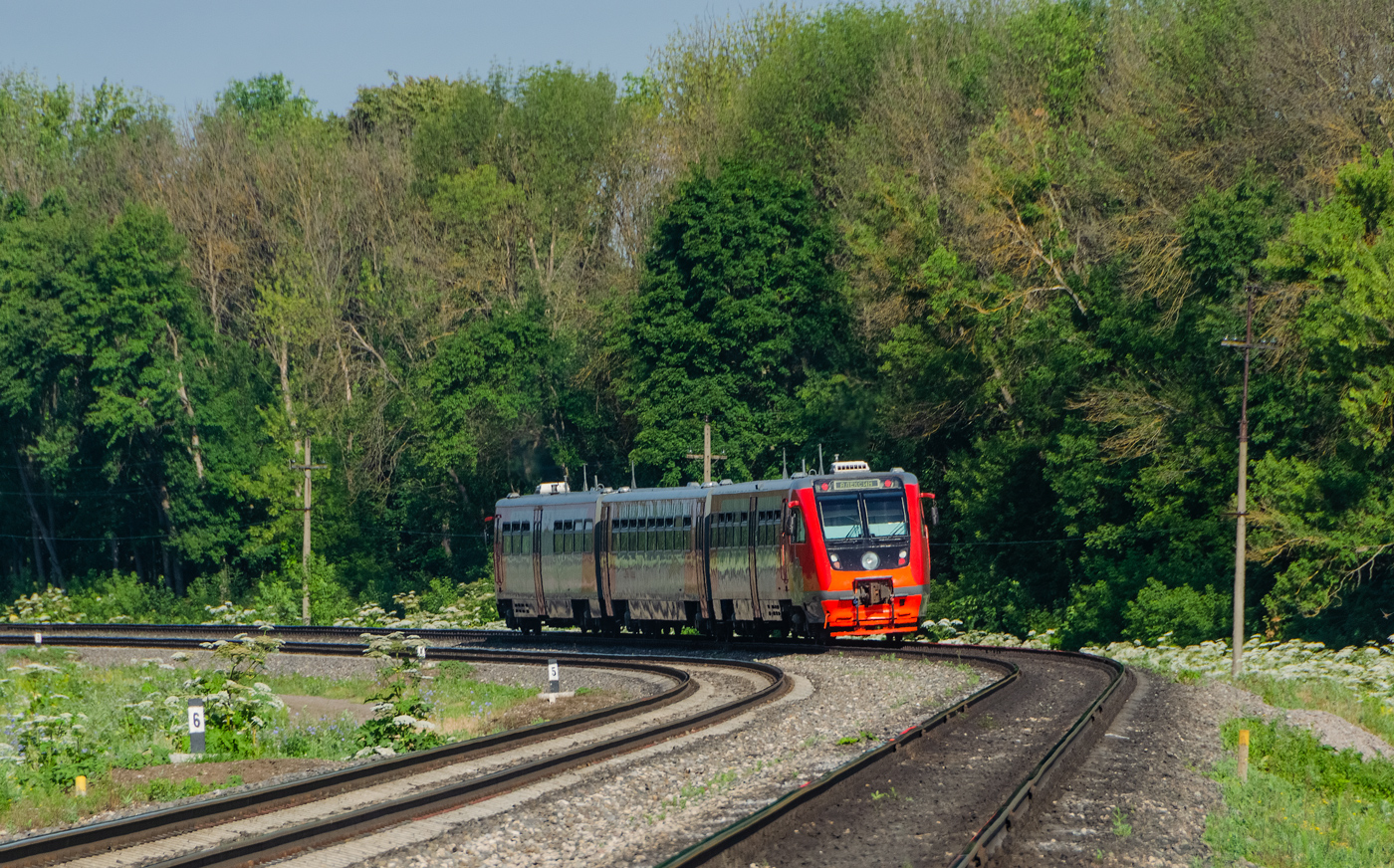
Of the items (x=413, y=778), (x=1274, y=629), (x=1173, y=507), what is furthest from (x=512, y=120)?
(x=413, y=778)

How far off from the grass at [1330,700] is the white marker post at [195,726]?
1697 centimetres

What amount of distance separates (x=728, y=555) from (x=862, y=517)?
394 centimetres

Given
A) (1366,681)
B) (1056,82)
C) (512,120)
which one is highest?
(512,120)

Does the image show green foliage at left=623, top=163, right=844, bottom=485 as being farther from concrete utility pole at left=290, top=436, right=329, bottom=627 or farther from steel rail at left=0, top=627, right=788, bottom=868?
steel rail at left=0, top=627, right=788, bottom=868

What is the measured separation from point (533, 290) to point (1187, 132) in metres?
32.7

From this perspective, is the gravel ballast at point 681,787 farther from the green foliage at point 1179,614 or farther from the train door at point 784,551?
the green foliage at point 1179,614

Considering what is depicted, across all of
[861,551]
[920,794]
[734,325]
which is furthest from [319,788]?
[734,325]

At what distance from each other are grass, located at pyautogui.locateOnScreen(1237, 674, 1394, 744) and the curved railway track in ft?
11.8

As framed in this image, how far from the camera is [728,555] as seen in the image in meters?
33.3

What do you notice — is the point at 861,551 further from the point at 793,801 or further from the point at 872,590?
the point at 793,801

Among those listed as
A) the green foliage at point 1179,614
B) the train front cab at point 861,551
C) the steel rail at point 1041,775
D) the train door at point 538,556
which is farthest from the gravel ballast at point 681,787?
the green foliage at point 1179,614

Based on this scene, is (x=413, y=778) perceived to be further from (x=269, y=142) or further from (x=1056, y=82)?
(x=269, y=142)

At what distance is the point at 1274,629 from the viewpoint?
40.9 m

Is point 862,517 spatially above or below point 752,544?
above
